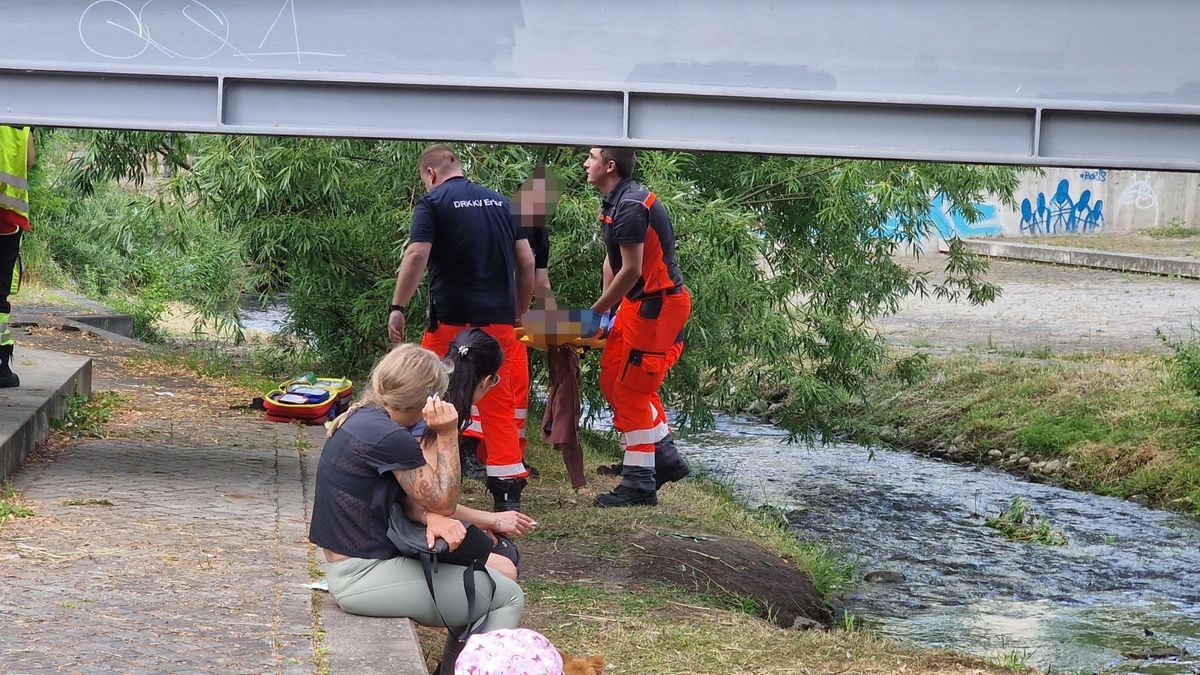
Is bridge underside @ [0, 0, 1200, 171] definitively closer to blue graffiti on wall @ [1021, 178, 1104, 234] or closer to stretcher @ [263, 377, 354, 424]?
stretcher @ [263, 377, 354, 424]

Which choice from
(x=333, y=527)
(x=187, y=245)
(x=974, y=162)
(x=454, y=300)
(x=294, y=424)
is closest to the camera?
(x=333, y=527)

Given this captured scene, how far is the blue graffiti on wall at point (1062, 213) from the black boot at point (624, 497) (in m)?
27.3

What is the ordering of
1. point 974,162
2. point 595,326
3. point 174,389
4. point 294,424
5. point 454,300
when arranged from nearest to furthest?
point 974,162, point 454,300, point 595,326, point 294,424, point 174,389

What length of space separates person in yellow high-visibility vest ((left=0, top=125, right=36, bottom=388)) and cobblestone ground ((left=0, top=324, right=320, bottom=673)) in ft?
2.51

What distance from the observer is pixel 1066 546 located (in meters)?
11.2

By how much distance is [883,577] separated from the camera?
10.0 metres

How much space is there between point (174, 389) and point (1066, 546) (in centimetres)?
666

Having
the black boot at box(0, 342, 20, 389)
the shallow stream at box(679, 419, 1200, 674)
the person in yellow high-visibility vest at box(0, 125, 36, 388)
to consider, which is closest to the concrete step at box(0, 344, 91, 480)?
the black boot at box(0, 342, 20, 389)

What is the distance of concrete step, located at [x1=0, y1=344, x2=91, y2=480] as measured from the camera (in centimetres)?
738

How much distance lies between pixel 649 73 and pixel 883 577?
15.3 feet

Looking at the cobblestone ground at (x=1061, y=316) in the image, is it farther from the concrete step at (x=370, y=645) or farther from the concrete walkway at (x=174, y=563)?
the concrete step at (x=370, y=645)

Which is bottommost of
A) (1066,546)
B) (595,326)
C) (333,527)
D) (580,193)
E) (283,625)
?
(1066,546)

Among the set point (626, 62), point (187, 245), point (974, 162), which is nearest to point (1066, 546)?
point (974, 162)

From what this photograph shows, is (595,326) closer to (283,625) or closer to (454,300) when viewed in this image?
(454,300)
